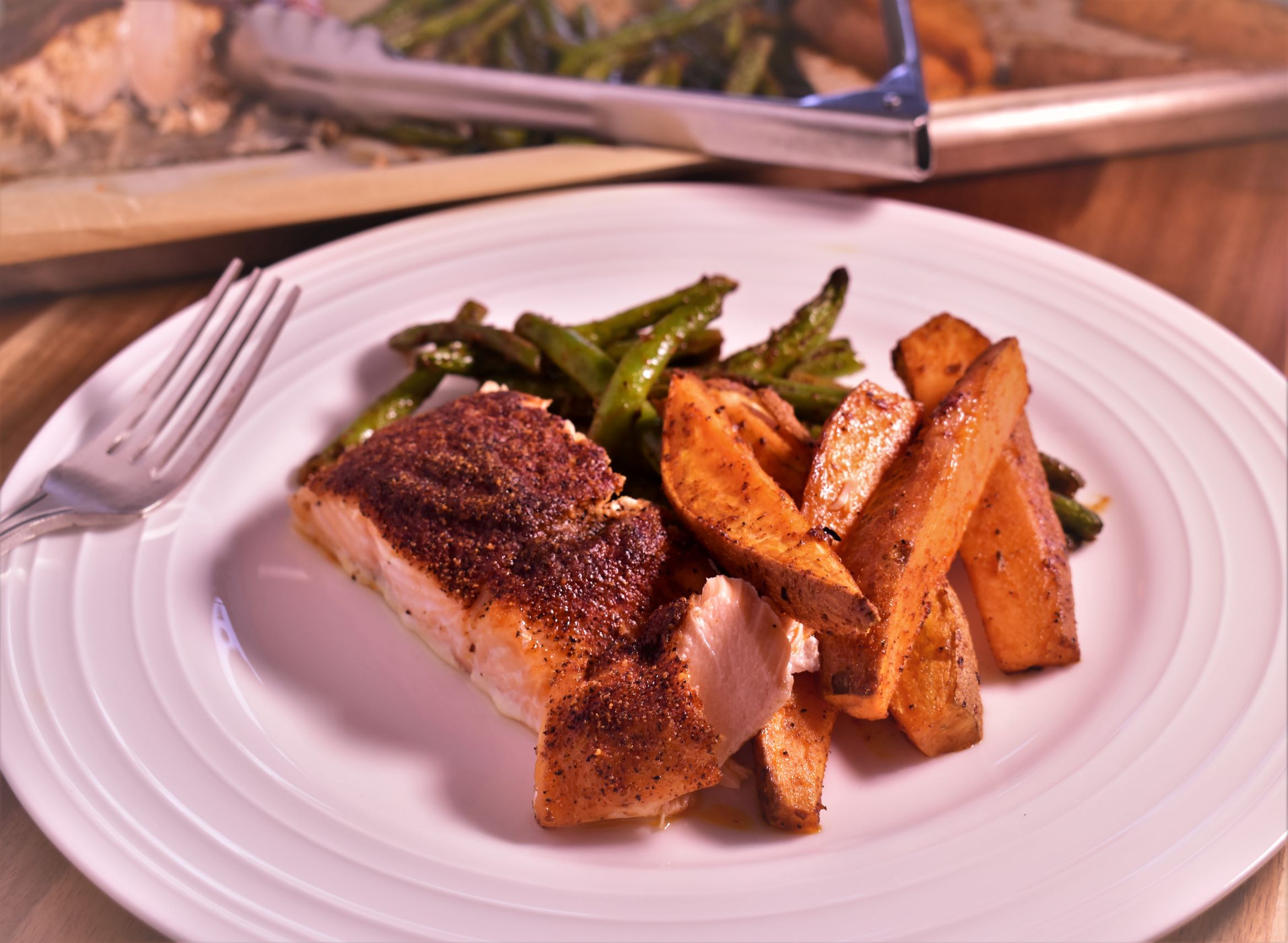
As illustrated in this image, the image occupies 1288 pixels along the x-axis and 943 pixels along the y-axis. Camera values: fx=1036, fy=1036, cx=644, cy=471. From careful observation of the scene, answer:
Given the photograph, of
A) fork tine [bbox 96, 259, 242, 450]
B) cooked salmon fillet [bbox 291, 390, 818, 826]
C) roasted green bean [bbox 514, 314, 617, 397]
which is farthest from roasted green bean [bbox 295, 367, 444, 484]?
fork tine [bbox 96, 259, 242, 450]

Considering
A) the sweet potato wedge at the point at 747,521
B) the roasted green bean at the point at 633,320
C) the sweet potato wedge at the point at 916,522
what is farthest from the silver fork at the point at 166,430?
the sweet potato wedge at the point at 916,522

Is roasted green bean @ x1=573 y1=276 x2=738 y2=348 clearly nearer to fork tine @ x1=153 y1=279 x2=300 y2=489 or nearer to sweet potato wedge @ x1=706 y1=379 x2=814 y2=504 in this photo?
sweet potato wedge @ x1=706 y1=379 x2=814 y2=504

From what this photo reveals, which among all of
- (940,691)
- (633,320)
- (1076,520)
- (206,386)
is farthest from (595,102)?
(940,691)

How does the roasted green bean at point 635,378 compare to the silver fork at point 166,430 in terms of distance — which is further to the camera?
the roasted green bean at point 635,378

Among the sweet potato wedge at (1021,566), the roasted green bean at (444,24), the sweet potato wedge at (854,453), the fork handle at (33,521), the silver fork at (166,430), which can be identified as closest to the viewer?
the sweet potato wedge at (854,453)

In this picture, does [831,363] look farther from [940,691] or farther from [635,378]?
[940,691]

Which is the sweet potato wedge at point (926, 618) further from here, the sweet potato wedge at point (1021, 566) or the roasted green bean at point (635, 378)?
the roasted green bean at point (635, 378)
